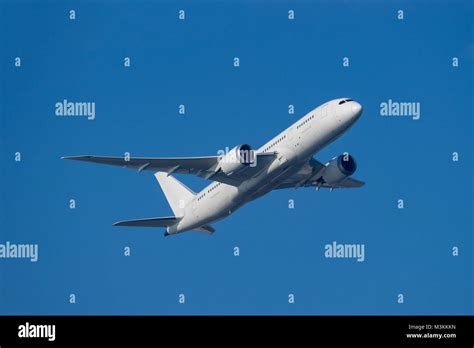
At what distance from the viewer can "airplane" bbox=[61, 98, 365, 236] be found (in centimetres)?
4097

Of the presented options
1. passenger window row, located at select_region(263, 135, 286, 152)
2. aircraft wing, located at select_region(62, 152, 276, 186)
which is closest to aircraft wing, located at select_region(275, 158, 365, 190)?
passenger window row, located at select_region(263, 135, 286, 152)

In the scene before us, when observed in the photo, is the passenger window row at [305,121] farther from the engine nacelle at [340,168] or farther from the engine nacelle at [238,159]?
the engine nacelle at [340,168]

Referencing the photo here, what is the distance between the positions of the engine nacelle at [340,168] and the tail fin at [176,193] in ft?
28.9

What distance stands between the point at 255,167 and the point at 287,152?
1983 millimetres

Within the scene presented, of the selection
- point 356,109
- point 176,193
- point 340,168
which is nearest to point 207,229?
point 176,193

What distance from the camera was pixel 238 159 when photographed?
4241 centimetres

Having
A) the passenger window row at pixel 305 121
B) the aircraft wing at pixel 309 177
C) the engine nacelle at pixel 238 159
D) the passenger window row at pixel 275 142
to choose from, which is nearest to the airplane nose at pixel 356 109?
the passenger window row at pixel 305 121

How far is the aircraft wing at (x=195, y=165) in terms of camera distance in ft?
140

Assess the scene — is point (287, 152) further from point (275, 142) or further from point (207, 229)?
point (207, 229)
